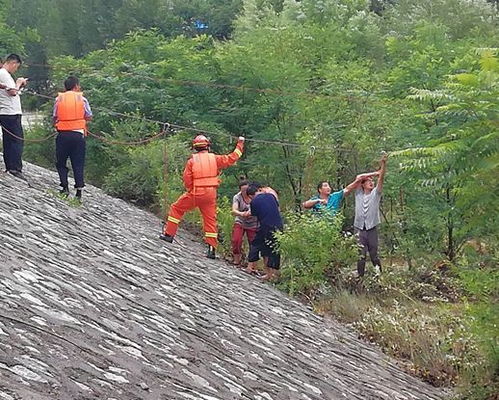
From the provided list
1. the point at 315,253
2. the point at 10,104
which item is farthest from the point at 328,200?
the point at 10,104

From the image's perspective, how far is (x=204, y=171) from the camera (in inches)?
468

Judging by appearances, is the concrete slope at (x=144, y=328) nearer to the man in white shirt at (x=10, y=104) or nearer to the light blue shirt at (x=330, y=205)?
the man in white shirt at (x=10, y=104)

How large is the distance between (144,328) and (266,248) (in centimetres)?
600

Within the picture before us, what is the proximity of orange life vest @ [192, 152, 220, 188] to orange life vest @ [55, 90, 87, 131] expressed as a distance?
6.16ft

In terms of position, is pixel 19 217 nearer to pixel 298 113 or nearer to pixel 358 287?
pixel 358 287

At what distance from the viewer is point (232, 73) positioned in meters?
19.9

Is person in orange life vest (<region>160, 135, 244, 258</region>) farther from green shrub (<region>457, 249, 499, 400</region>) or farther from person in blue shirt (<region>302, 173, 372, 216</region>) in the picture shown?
green shrub (<region>457, 249, 499, 400</region>)

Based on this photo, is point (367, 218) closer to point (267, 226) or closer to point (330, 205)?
point (330, 205)

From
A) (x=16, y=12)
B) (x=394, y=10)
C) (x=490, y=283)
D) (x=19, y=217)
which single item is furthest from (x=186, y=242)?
(x=16, y=12)

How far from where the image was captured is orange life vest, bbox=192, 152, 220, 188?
11875mm

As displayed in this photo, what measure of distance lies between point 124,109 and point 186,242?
8.94 meters

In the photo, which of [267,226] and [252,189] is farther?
[252,189]

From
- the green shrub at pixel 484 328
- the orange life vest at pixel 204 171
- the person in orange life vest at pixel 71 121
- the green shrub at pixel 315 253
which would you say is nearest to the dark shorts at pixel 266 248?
the green shrub at pixel 315 253

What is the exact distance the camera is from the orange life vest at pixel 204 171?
11.9 m
